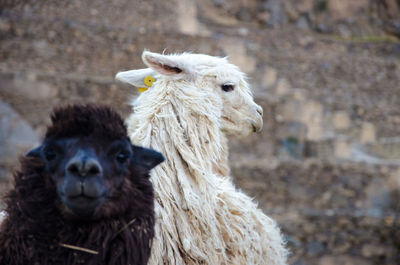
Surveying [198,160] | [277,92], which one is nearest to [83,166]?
→ [198,160]

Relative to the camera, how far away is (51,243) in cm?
154

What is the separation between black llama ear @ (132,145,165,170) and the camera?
5.63 feet

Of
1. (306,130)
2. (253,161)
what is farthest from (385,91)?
(253,161)

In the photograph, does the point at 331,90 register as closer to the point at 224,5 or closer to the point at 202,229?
the point at 224,5

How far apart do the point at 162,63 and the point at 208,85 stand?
278 millimetres

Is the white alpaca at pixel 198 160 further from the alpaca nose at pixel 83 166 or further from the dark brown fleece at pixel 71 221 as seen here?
the alpaca nose at pixel 83 166

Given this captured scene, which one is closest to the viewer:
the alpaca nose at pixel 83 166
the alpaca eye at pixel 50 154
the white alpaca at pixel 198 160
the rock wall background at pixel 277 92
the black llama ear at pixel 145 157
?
the alpaca nose at pixel 83 166

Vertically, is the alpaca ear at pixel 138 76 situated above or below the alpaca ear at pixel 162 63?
below

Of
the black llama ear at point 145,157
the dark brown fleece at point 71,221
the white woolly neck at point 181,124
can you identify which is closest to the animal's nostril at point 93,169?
the dark brown fleece at point 71,221

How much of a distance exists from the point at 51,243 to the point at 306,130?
400 inches

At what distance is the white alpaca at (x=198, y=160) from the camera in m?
2.11

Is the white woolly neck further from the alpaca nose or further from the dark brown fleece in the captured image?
the alpaca nose

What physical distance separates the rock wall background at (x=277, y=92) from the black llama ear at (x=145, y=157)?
5.75m

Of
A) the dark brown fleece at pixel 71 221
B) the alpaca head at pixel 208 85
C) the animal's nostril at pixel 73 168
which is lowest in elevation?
the dark brown fleece at pixel 71 221
